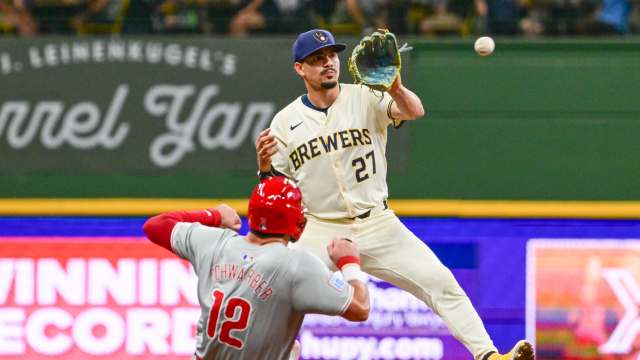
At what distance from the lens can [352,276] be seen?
5.97 meters

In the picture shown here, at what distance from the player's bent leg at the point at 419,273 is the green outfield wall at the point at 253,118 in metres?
2.23

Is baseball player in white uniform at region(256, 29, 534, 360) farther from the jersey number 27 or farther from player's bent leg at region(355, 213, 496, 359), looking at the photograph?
the jersey number 27

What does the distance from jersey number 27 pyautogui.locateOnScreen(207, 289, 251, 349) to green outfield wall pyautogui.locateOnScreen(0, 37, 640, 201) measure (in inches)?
166

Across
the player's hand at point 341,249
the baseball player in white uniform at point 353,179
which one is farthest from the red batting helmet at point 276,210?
the baseball player in white uniform at point 353,179

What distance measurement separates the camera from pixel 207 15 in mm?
10359

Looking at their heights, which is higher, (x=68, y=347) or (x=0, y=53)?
(x=0, y=53)

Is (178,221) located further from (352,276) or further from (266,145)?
(266,145)

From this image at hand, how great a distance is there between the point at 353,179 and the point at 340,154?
161 mm

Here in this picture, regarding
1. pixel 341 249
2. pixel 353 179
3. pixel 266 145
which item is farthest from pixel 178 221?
pixel 353 179

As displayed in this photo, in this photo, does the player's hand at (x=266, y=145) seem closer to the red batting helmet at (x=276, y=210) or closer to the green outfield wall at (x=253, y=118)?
the red batting helmet at (x=276, y=210)

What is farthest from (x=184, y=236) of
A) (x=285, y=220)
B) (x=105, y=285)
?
(x=105, y=285)

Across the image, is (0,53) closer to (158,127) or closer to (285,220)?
(158,127)

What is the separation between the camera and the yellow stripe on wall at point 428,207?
9.66 m

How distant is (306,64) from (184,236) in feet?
6.65
